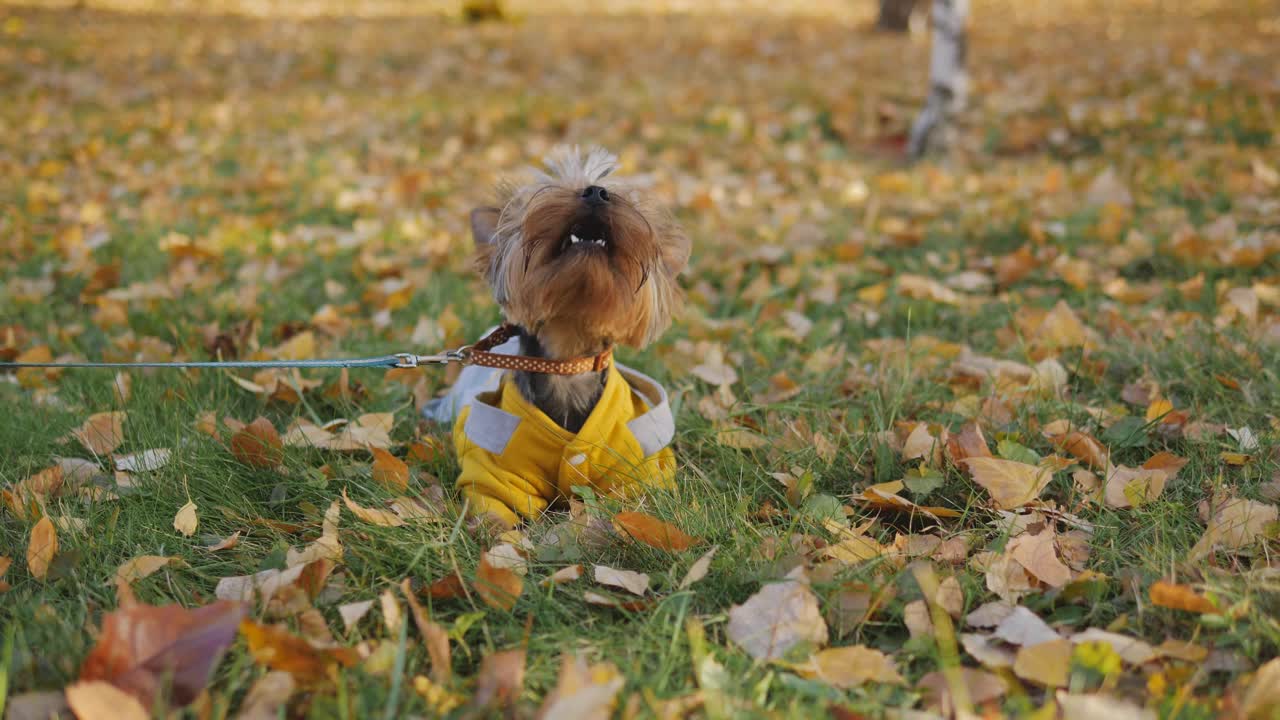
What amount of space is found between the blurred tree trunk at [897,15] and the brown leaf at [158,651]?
14256 millimetres

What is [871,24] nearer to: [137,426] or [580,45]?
[580,45]

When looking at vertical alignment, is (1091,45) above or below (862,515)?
above

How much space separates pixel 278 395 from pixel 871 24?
1363 cm

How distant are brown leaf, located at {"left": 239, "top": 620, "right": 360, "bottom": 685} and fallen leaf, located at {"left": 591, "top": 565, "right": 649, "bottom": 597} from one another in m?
0.65

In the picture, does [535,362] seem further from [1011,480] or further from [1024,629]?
[1024,629]

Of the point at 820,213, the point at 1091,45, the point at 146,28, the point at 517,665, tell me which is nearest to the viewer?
the point at 517,665

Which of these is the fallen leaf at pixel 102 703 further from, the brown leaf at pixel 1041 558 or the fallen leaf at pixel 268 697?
the brown leaf at pixel 1041 558

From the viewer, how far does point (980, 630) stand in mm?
2197

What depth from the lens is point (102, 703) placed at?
170cm

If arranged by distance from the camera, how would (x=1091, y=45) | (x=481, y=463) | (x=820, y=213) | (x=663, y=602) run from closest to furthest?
(x=663, y=602) → (x=481, y=463) → (x=820, y=213) → (x=1091, y=45)

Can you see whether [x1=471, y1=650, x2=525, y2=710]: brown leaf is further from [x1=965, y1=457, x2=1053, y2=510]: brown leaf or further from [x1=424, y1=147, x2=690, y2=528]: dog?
[x1=965, y1=457, x2=1053, y2=510]: brown leaf

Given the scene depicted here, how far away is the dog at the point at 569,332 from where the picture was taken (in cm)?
275

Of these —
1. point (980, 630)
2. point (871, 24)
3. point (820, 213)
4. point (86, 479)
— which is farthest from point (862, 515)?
point (871, 24)

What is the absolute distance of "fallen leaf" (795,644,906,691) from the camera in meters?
1.98
